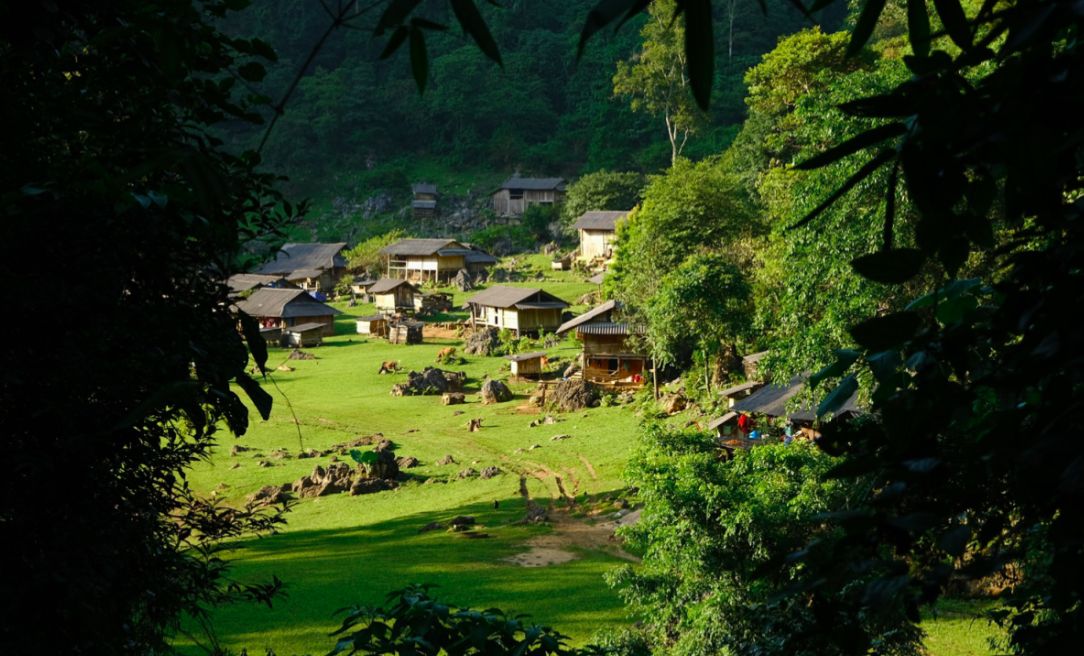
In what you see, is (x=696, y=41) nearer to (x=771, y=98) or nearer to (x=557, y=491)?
(x=557, y=491)

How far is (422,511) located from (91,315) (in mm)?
20321

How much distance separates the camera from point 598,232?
55.5 meters

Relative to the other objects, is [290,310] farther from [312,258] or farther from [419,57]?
[419,57]

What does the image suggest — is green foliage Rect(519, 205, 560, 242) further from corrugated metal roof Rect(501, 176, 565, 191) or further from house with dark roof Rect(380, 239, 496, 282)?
house with dark roof Rect(380, 239, 496, 282)

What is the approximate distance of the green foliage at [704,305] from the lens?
26.1 metres

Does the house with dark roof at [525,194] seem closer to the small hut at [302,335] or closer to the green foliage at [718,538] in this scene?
the small hut at [302,335]

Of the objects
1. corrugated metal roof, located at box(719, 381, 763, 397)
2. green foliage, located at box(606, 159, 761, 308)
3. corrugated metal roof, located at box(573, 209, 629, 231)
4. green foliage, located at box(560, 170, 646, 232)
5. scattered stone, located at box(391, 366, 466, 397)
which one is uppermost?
green foliage, located at box(560, 170, 646, 232)

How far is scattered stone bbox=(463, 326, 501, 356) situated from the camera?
1646 inches

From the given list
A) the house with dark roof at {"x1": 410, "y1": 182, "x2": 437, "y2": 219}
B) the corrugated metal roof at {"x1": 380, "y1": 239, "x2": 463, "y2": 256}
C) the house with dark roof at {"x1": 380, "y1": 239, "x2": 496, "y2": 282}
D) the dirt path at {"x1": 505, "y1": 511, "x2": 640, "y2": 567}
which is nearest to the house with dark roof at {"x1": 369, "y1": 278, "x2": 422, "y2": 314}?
the corrugated metal roof at {"x1": 380, "y1": 239, "x2": 463, "y2": 256}

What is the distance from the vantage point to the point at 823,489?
12.0 metres

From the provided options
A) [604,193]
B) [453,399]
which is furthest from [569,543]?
[604,193]

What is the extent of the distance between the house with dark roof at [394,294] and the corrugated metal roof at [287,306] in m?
4.47

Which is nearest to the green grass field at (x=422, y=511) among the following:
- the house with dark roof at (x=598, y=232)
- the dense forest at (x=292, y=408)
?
the dense forest at (x=292, y=408)

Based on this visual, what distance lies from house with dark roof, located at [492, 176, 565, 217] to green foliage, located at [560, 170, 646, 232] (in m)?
7.58
